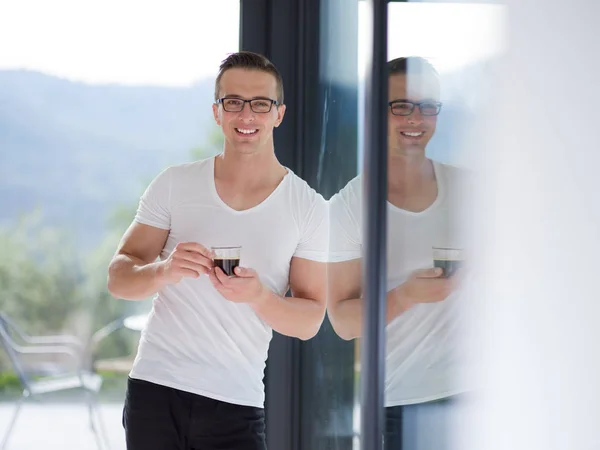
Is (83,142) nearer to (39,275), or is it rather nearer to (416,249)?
(39,275)

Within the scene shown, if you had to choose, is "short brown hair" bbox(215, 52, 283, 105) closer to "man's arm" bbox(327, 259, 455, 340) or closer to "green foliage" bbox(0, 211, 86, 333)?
"man's arm" bbox(327, 259, 455, 340)

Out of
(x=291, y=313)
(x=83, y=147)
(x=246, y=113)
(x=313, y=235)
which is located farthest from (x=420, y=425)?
(x=83, y=147)

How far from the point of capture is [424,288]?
1.34 meters

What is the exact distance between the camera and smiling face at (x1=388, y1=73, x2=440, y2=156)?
1.33 meters

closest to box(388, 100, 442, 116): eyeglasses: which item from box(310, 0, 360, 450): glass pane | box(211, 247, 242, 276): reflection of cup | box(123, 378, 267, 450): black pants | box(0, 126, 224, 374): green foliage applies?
box(310, 0, 360, 450): glass pane

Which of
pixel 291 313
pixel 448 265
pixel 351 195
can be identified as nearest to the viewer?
pixel 448 265

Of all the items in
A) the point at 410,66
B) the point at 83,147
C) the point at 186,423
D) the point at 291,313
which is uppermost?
the point at 83,147

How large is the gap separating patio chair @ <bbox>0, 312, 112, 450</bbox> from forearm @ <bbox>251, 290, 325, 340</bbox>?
1.73 meters

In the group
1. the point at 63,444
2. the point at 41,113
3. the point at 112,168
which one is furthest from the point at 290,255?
the point at 63,444

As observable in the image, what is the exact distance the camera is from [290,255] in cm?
203

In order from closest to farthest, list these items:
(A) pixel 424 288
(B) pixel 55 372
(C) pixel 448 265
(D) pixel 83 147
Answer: (C) pixel 448 265, (A) pixel 424 288, (D) pixel 83 147, (B) pixel 55 372

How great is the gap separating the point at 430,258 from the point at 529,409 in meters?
0.35

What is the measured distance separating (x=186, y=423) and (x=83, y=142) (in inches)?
72.8

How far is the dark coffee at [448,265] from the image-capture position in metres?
1.21
